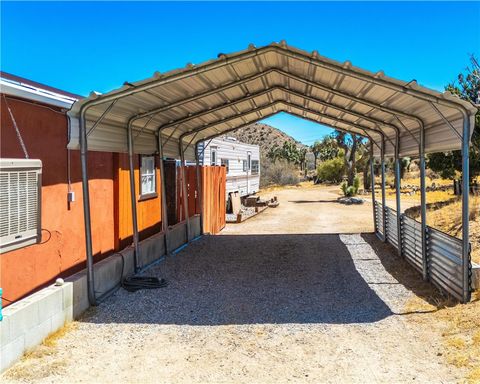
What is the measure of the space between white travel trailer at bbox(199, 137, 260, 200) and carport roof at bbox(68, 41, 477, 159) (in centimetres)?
730

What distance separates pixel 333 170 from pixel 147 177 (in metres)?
35.7

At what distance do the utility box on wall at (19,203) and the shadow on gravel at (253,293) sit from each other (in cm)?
149

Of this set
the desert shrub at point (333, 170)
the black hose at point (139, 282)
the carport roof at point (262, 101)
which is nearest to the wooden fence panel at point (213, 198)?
the carport roof at point (262, 101)

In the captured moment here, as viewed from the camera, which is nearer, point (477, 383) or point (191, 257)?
point (477, 383)

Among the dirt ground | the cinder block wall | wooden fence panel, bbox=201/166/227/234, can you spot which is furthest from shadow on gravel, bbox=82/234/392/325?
wooden fence panel, bbox=201/166/227/234

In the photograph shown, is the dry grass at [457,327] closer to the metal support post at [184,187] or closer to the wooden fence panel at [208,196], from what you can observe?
the metal support post at [184,187]

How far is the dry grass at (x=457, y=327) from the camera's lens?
4160 millimetres

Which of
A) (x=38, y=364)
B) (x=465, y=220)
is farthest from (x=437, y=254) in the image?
(x=38, y=364)

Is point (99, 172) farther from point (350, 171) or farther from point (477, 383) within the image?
point (350, 171)

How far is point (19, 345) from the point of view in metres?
4.34

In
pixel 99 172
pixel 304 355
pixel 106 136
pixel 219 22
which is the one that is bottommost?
pixel 304 355

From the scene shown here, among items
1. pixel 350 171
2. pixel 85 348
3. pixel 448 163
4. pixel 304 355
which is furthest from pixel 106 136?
pixel 350 171

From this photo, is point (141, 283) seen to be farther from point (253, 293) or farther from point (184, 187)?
point (184, 187)

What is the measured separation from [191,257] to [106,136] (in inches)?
148
